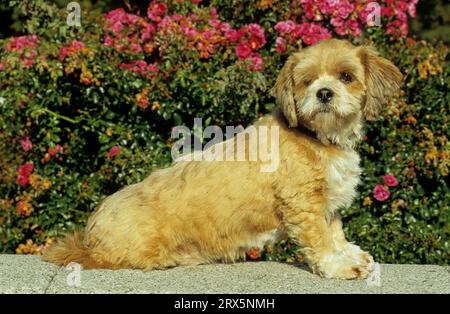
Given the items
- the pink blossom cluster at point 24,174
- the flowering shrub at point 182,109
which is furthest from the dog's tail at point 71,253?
the pink blossom cluster at point 24,174

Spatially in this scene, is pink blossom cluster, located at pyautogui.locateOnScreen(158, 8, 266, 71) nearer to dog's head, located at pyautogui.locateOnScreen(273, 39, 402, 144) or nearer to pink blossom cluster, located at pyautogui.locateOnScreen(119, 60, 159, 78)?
pink blossom cluster, located at pyautogui.locateOnScreen(119, 60, 159, 78)

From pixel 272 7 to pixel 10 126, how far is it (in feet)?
9.59

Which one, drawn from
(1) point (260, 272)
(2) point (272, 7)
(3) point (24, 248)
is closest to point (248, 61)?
(2) point (272, 7)

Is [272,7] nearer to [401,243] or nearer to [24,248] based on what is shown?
[401,243]

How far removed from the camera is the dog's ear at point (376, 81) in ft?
17.7

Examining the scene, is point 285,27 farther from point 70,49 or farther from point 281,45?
point 70,49

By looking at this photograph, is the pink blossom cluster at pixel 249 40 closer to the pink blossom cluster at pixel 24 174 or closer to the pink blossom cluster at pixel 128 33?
the pink blossom cluster at pixel 128 33

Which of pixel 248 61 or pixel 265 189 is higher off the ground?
pixel 248 61

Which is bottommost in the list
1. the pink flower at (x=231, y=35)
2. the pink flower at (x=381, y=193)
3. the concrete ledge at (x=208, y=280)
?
the concrete ledge at (x=208, y=280)

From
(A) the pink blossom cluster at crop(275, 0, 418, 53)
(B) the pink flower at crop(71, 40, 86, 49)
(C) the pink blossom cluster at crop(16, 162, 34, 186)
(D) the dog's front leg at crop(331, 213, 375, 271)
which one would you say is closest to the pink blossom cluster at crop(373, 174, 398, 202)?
(D) the dog's front leg at crop(331, 213, 375, 271)

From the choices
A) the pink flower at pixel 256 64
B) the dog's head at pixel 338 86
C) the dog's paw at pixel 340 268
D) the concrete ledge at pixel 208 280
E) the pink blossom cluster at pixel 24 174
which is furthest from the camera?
the pink blossom cluster at pixel 24 174

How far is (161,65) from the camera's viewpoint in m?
7.15

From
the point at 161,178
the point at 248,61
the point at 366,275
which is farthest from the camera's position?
the point at 248,61

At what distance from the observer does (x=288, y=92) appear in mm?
5438
